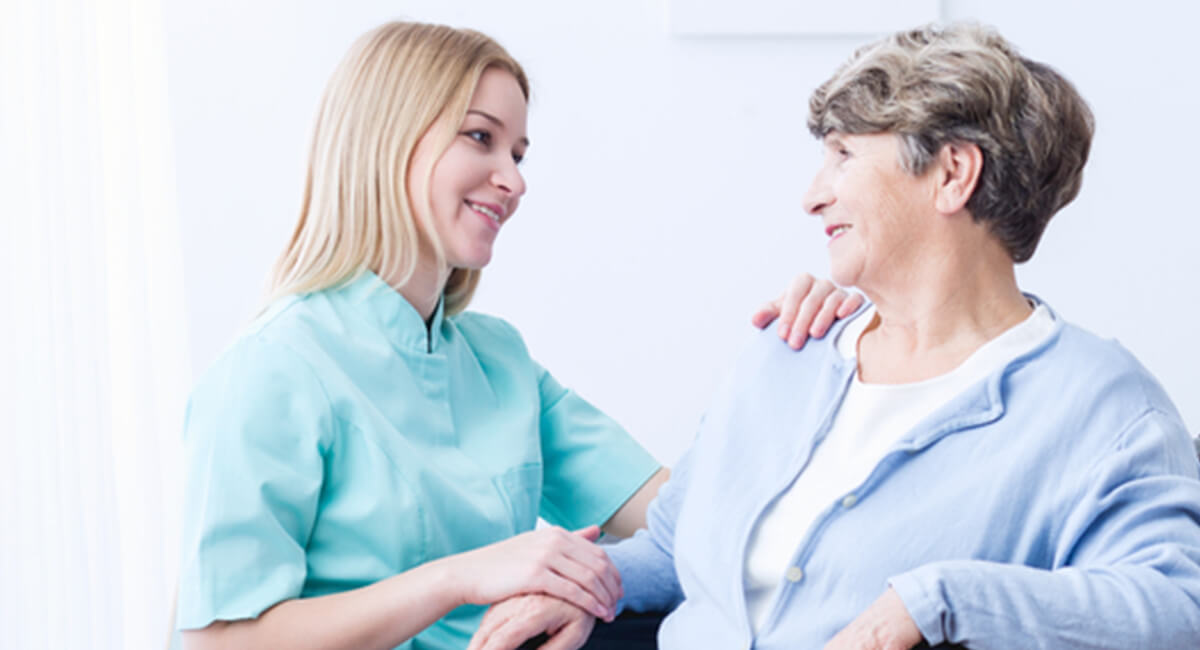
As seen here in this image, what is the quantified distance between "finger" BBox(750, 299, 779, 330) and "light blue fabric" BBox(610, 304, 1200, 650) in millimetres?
90

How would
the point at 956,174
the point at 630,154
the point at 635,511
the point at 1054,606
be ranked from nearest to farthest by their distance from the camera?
1. the point at 1054,606
2. the point at 956,174
3. the point at 635,511
4. the point at 630,154

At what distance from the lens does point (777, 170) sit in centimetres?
257

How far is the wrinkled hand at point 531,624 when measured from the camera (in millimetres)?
1289

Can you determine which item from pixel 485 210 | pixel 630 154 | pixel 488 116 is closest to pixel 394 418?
pixel 485 210

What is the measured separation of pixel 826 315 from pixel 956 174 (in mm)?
257

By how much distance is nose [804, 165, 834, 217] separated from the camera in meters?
1.33

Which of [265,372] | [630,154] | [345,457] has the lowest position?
[345,457]

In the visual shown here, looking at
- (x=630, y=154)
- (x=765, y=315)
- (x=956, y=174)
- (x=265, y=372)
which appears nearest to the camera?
(x=956, y=174)

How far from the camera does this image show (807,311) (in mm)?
1437

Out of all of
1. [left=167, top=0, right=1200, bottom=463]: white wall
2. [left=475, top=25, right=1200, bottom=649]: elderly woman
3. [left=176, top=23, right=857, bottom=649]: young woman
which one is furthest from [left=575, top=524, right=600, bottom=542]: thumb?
[left=167, top=0, right=1200, bottom=463]: white wall

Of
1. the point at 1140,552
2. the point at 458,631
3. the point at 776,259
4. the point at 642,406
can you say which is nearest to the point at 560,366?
the point at 642,406

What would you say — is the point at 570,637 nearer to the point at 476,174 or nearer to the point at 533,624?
the point at 533,624

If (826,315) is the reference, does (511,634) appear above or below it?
below

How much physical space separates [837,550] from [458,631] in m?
0.55
